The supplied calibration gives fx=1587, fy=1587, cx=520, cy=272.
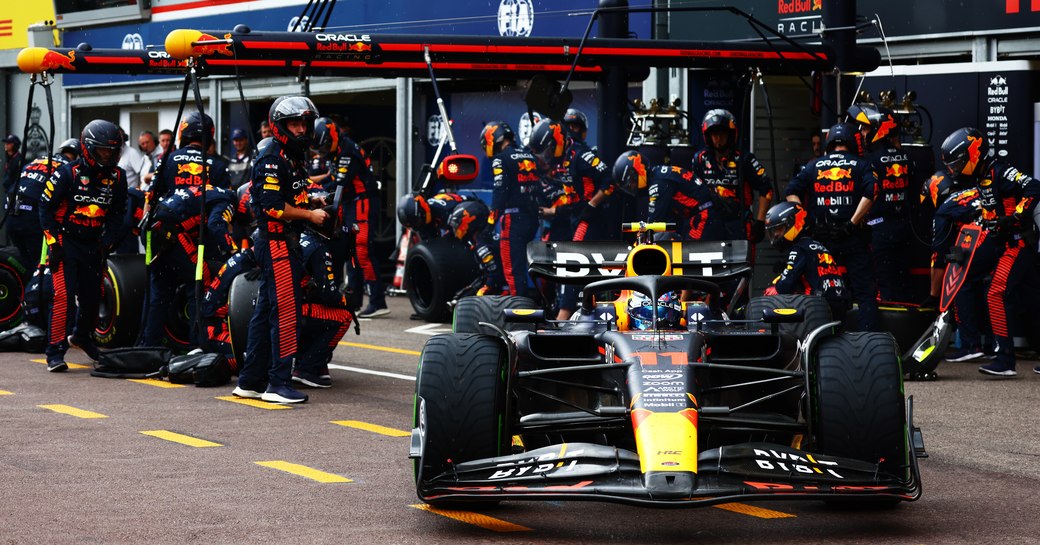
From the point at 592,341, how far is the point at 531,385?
38cm

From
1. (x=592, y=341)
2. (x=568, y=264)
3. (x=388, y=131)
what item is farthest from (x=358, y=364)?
(x=388, y=131)

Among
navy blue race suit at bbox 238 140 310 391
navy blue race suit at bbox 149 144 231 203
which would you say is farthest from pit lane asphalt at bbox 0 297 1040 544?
navy blue race suit at bbox 149 144 231 203

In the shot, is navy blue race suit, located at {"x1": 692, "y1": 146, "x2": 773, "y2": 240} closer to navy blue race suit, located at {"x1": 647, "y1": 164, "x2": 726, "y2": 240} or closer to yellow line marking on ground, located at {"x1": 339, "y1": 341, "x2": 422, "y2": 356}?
navy blue race suit, located at {"x1": 647, "y1": 164, "x2": 726, "y2": 240}

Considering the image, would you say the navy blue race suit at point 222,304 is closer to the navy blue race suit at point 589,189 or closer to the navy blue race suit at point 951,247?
the navy blue race suit at point 589,189

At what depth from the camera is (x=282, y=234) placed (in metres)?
Answer: 10.4

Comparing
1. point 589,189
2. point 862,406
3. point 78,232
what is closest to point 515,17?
point 589,189

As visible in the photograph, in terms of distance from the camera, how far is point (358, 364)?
1294cm

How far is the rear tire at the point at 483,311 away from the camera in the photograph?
876 cm

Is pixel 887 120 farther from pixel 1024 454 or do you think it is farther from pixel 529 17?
pixel 529 17

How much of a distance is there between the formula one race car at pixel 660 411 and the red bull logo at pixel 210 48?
4511 mm

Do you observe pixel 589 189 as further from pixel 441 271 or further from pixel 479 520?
pixel 479 520

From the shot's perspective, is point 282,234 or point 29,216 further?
point 29,216

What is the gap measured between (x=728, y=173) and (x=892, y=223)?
4.86 feet

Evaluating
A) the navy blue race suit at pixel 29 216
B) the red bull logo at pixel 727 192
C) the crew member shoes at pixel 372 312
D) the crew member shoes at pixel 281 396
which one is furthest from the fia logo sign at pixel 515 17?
the crew member shoes at pixel 281 396
